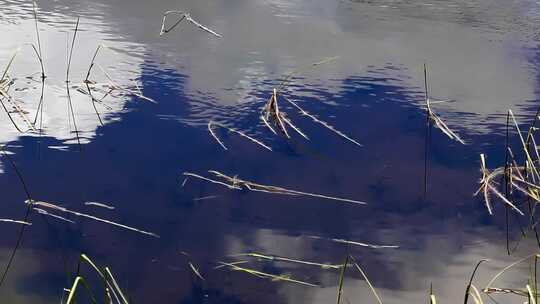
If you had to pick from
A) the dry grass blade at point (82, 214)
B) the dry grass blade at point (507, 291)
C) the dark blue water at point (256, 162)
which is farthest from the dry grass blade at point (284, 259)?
the dry grass blade at point (507, 291)

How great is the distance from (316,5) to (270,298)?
379cm

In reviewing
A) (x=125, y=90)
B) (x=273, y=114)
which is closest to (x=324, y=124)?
(x=273, y=114)

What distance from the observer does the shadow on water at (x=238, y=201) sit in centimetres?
168

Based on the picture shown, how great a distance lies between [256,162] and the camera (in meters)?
2.34

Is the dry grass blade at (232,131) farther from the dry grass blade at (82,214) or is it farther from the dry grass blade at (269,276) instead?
the dry grass blade at (269,276)

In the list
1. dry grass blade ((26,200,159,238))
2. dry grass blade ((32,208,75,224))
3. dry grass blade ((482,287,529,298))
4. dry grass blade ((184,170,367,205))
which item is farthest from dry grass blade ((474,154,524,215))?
dry grass blade ((32,208,75,224))

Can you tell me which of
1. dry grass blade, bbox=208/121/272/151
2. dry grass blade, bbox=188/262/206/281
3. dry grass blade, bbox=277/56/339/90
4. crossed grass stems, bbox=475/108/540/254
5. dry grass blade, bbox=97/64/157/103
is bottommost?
crossed grass stems, bbox=475/108/540/254

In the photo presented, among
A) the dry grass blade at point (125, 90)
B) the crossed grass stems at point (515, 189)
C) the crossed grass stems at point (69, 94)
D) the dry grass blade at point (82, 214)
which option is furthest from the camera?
the dry grass blade at point (125, 90)

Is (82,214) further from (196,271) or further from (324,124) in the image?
(324,124)

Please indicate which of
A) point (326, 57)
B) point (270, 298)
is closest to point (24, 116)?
point (270, 298)

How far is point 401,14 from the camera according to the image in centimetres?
492

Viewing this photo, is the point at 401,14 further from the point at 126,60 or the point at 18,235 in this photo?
the point at 18,235

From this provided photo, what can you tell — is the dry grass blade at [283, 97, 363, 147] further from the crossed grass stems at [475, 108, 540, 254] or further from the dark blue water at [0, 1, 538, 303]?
the crossed grass stems at [475, 108, 540, 254]

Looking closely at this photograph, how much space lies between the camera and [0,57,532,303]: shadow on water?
66.0 inches
